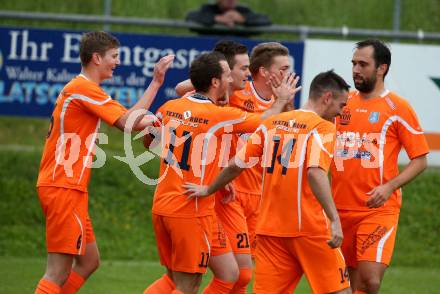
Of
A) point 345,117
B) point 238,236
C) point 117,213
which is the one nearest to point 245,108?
point 345,117

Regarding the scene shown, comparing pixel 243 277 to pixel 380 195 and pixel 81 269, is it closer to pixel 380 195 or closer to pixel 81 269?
pixel 81 269

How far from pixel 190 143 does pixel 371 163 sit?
5.51 ft

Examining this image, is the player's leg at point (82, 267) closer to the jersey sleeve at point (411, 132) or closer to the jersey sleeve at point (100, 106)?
the jersey sleeve at point (100, 106)

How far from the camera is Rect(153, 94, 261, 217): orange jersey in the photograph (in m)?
8.11

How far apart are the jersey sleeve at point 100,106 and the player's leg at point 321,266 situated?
77.8 inches

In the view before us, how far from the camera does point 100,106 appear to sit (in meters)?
8.28

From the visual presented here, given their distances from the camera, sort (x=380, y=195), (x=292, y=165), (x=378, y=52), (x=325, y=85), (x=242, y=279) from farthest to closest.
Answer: (x=242, y=279) → (x=378, y=52) → (x=380, y=195) → (x=325, y=85) → (x=292, y=165)

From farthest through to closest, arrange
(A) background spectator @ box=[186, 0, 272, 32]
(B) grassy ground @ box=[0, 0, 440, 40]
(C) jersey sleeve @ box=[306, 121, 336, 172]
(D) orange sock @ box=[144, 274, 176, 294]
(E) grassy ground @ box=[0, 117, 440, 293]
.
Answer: (B) grassy ground @ box=[0, 0, 440, 40] → (A) background spectator @ box=[186, 0, 272, 32] → (E) grassy ground @ box=[0, 117, 440, 293] → (D) orange sock @ box=[144, 274, 176, 294] → (C) jersey sleeve @ box=[306, 121, 336, 172]

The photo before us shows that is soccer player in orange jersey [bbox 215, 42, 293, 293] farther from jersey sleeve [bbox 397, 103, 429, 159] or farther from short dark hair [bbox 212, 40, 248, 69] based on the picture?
jersey sleeve [bbox 397, 103, 429, 159]

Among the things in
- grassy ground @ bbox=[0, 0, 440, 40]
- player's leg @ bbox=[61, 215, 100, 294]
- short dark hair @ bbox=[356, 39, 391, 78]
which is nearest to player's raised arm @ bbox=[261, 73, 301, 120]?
short dark hair @ bbox=[356, 39, 391, 78]

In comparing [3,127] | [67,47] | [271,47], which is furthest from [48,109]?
[271,47]

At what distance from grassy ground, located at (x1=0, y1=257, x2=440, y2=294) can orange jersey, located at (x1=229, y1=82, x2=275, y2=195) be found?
6.67 ft

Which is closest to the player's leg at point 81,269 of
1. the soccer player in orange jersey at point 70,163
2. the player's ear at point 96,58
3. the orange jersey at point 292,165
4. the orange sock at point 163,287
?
the soccer player in orange jersey at point 70,163

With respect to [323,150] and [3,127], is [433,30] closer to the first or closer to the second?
[3,127]
